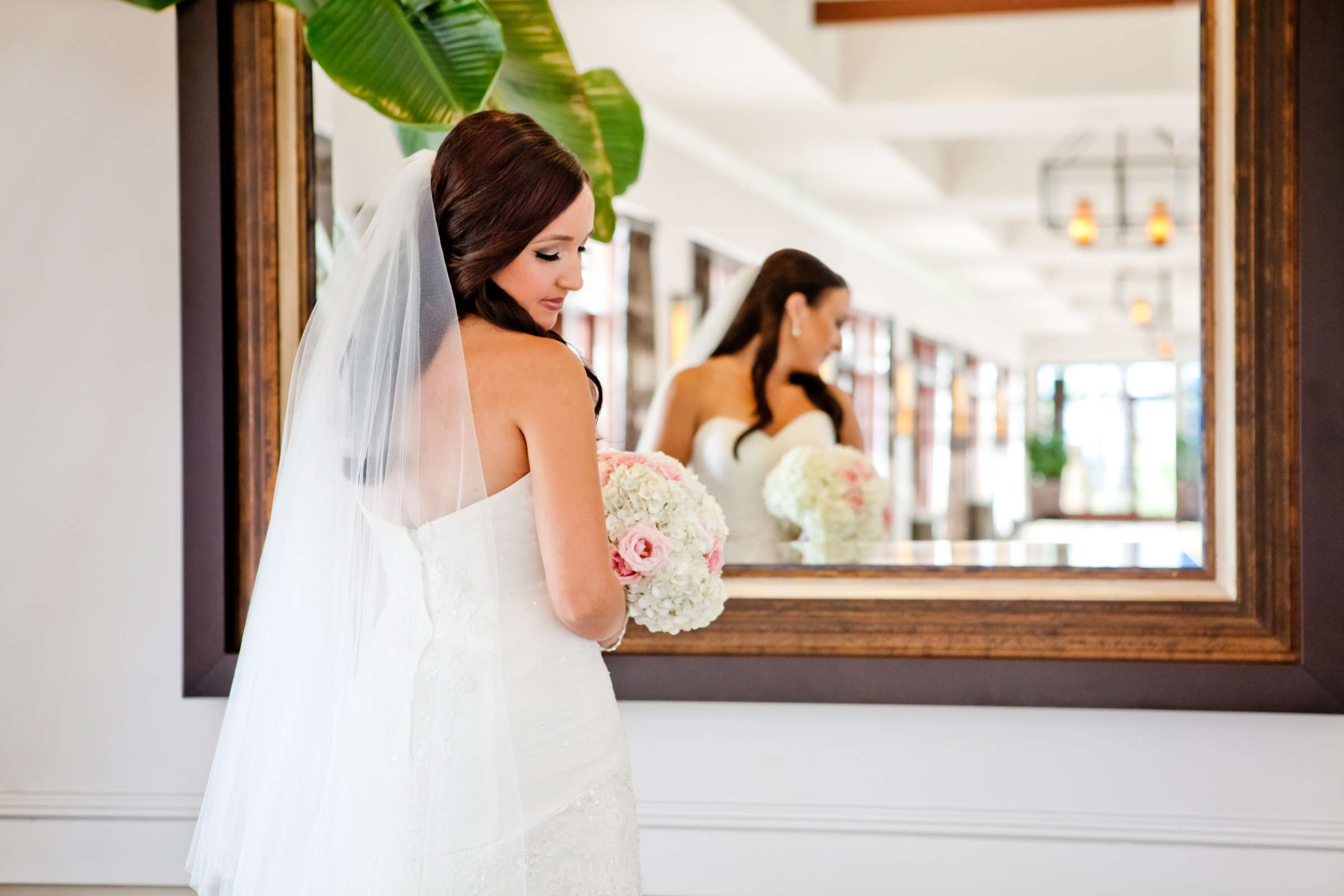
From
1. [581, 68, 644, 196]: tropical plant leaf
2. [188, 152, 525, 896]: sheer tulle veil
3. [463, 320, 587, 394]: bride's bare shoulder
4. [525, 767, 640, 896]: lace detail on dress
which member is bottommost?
[525, 767, 640, 896]: lace detail on dress

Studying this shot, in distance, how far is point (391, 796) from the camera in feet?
4.80

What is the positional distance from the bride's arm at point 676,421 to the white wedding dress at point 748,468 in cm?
2

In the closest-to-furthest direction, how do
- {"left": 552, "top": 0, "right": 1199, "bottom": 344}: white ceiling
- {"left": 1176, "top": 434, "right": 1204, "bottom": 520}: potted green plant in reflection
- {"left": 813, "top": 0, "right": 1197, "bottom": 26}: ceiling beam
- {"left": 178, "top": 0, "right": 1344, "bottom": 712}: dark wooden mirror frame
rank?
{"left": 178, "top": 0, "right": 1344, "bottom": 712}: dark wooden mirror frame → {"left": 1176, "top": 434, "right": 1204, "bottom": 520}: potted green plant in reflection → {"left": 552, "top": 0, "right": 1199, "bottom": 344}: white ceiling → {"left": 813, "top": 0, "right": 1197, "bottom": 26}: ceiling beam

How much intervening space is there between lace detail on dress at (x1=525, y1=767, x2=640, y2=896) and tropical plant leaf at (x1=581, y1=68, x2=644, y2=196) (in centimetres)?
136

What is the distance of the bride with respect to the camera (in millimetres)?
1441

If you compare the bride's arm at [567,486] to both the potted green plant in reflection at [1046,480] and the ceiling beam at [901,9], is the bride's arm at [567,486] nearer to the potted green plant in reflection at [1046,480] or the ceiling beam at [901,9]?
the potted green plant in reflection at [1046,480]

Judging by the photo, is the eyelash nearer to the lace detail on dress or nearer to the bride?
the bride

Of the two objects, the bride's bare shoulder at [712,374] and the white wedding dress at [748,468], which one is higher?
the bride's bare shoulder at [712,374]

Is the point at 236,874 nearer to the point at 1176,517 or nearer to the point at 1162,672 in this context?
the point at 1162,672

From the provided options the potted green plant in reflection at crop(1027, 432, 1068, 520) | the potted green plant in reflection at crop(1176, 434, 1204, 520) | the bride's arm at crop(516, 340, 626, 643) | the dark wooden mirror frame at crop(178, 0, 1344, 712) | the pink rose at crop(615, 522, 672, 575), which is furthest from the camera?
the potted green plant in reflection at crop(1027, 432, 1068, 520)

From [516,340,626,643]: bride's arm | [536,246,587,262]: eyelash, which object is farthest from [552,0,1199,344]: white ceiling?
[516,340,626,643]: bride's arm

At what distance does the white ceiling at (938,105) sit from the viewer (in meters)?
2.49

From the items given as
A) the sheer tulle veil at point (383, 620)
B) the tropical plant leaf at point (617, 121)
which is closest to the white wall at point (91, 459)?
the tropical plant leaf at point (617, 121)

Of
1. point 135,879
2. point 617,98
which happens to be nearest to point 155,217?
point 617,98
